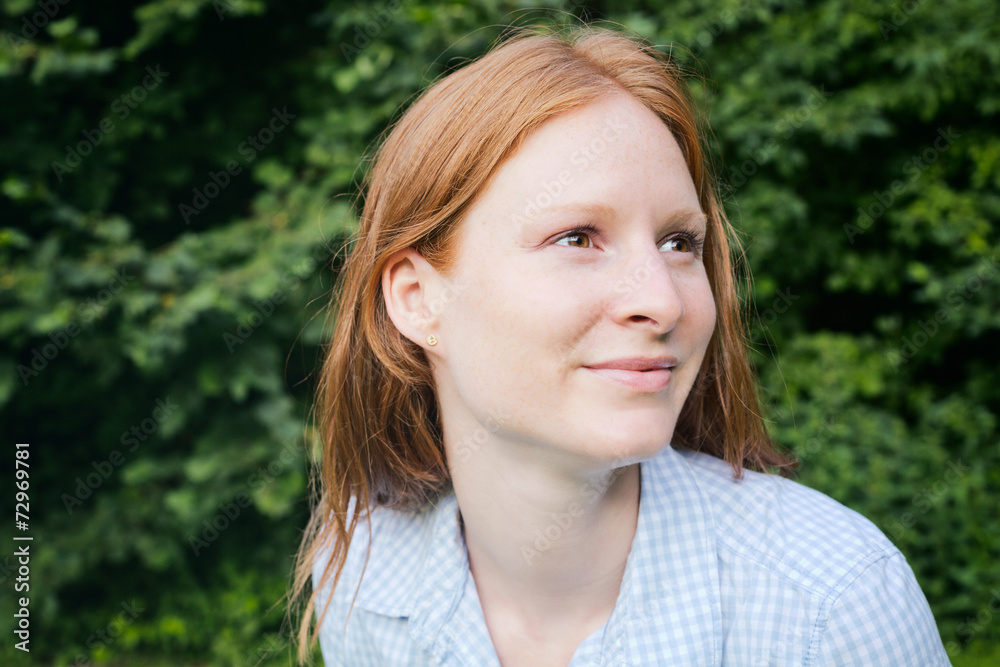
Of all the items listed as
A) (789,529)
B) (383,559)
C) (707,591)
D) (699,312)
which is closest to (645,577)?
(707,591)

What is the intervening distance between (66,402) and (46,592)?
895 mm

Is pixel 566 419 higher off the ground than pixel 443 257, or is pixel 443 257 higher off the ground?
pixel 443 257

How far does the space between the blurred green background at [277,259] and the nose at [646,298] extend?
200cm

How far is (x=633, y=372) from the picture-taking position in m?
1.35

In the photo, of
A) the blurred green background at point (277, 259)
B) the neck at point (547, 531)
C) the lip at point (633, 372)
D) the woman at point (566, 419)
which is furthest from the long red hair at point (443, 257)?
the blurred green background at point (277, 259)

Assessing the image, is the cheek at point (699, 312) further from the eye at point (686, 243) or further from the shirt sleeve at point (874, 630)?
the shirt sleeve at point (874, 630)

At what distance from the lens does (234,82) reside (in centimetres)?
383

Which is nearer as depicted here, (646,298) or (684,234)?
(646,298)

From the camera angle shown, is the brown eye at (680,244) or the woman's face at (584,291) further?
the brown eye at (680,244)

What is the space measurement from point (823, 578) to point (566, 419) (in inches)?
22.4

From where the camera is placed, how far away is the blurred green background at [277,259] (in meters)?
3.27

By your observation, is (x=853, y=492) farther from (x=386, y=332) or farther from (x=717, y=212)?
(x=386, y=332)

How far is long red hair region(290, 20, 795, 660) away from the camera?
150cm

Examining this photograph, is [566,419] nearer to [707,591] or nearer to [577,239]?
[577,239]
